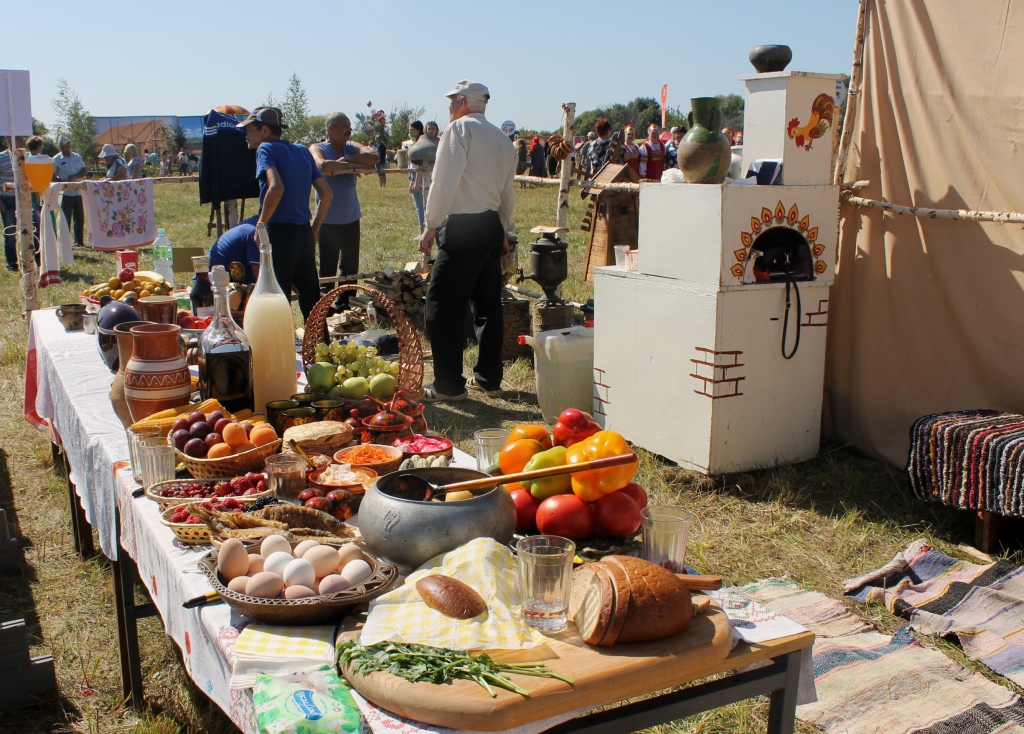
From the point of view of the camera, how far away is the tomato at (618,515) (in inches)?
70.7

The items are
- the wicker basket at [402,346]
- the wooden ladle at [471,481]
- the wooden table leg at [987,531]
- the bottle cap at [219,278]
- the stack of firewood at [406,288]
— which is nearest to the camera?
the wooden ladle at [471,481]

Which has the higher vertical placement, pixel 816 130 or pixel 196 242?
pixel 816 130

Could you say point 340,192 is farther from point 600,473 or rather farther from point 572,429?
point 600,473

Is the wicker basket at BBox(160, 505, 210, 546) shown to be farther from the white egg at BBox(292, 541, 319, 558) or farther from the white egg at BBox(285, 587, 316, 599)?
the white egg at BBox(285, 587, 316, 599)

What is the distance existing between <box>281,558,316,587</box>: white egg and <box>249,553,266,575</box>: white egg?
10 cm

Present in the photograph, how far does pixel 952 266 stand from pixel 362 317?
488 cm

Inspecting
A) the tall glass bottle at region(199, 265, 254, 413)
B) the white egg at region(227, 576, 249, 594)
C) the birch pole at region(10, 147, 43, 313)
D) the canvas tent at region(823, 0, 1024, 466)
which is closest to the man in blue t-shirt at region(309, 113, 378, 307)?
the birch pole at region(10, 147, 43, 313)

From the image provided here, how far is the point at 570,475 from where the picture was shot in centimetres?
186

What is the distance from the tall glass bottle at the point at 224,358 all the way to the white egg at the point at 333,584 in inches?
51.1

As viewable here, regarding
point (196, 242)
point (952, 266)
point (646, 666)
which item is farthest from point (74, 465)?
point (196, 242)

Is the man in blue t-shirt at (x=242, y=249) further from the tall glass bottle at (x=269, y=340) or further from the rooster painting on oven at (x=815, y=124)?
the rooster painting on oven at (x=815, y=124)

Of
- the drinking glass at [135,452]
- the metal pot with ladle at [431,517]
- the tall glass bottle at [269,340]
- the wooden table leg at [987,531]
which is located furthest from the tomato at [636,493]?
the wooden table leg at [987,531]

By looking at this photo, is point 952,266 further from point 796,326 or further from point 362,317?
point 362,317

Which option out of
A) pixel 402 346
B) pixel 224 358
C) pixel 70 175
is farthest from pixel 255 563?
pixel 70 175
